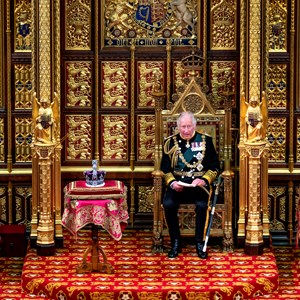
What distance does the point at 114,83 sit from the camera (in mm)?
14359

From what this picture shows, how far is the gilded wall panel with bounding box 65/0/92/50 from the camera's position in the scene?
1419 cm

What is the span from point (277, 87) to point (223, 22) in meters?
0.96

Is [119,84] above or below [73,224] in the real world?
above

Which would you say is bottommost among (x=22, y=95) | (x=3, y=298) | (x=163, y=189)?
(x=3, y=298)

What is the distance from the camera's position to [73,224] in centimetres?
1286

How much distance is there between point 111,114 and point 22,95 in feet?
3.38

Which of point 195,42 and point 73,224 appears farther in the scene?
point 195,42

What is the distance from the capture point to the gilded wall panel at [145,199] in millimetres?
14531

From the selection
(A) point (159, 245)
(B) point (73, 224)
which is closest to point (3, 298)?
(B) point (73, 224)

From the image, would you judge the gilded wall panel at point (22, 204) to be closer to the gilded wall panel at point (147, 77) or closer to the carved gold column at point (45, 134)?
the carved gold column at point (45, 134)

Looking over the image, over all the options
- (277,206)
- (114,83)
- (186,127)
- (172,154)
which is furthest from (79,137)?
(277,206)

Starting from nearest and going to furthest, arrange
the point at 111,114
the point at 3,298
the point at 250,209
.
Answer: the point at 3,298 < the point at 250,209 < the point at 111,114

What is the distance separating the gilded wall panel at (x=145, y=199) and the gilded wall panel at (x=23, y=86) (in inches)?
63.0

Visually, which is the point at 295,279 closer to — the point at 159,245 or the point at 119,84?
the point at 159,245
